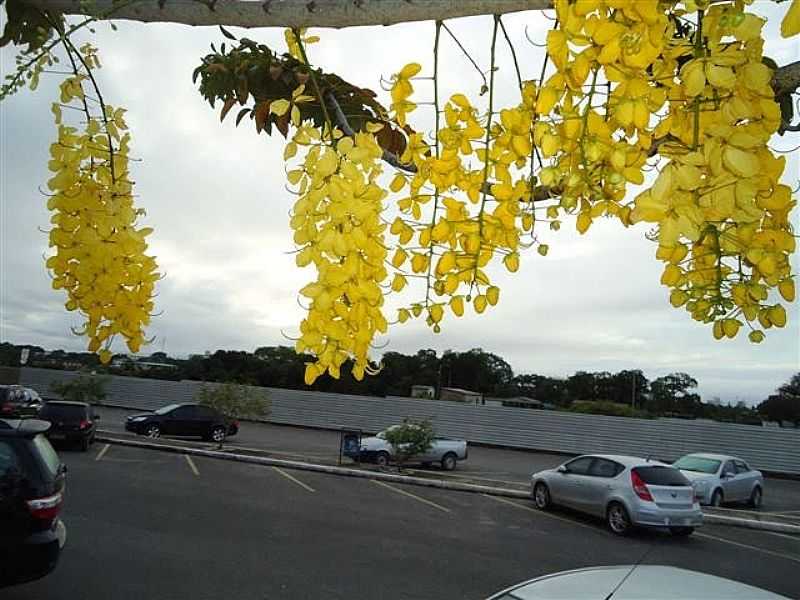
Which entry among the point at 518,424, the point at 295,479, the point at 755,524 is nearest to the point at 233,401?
the point at 295,479

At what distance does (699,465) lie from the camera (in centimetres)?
1305

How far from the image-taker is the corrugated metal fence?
1983cm

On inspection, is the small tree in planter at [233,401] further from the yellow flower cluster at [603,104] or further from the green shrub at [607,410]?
the yellow flower cluster at [603,104]

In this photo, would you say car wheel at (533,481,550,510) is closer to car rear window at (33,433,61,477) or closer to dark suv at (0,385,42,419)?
car rear window at (33,433,61,477)

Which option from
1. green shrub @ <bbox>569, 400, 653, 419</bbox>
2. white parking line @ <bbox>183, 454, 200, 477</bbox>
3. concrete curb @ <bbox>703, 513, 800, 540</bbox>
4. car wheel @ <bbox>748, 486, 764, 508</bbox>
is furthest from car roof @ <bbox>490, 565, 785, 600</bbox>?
green shrub @ <bbox>569, 400, 653, 419</bbox>

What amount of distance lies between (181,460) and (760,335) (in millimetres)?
14252

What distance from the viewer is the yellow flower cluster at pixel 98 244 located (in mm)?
1313

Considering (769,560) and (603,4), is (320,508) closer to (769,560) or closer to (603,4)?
(769,560)

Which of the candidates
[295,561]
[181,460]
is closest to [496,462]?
[181,460]

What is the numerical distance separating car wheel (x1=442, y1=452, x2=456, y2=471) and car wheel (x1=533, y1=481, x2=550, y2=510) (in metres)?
5.03

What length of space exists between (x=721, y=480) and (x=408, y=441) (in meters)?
7.24

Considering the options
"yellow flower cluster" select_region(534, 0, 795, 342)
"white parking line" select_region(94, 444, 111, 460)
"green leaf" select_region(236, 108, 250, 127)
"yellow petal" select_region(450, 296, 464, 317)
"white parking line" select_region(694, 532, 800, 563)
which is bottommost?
"white parking line" select_region(94, 444, 111, 460)

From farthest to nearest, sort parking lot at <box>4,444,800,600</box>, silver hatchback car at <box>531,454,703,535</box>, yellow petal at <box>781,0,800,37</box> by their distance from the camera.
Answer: silver hatchback car at <box>531,454,703,535</box>, parking lot at <box>4,444,800,600</box>, yellow petal at <box>781,0,800,37</box>

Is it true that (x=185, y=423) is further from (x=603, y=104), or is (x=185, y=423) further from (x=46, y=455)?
(x=603, y=104)
